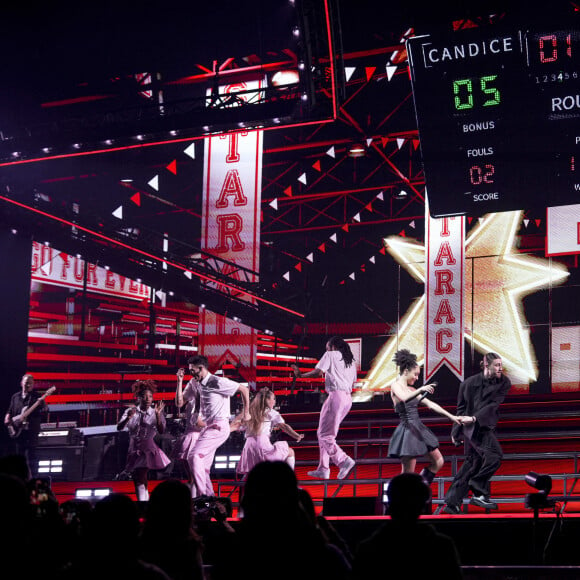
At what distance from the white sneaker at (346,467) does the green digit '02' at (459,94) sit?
15.2 feet

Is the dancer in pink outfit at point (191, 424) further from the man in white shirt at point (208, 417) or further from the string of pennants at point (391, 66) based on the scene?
the string of pennants at point (391, 66)

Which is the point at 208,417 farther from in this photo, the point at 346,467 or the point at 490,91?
the point at 490,91

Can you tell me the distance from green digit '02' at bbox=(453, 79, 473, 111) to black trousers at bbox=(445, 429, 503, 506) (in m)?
3.59

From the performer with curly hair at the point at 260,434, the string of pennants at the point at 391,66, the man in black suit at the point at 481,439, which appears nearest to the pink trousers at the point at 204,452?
the performer with curly hair at the point at 260,434

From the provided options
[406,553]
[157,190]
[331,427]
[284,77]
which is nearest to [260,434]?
[331,427]

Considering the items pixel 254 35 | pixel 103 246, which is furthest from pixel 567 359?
pixel 254 35

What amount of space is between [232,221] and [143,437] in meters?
3.54

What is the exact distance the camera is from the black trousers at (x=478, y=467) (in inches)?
323

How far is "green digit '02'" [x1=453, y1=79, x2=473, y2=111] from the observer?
9.04 metres

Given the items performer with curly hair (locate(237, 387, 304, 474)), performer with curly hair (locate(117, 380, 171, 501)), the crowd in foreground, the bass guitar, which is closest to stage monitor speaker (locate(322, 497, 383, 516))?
performer with curly hair (locate(237, 387, 304, 474))

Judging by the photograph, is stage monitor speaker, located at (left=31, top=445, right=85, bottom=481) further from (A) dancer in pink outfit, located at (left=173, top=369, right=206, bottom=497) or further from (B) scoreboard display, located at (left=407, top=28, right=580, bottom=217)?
(B) scoreboard display, located at (left=407, top=28, right=580, bottom=217)

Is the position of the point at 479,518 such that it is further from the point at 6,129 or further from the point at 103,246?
the point at 103,246

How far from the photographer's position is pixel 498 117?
8891mm

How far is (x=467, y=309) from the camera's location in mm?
19281
